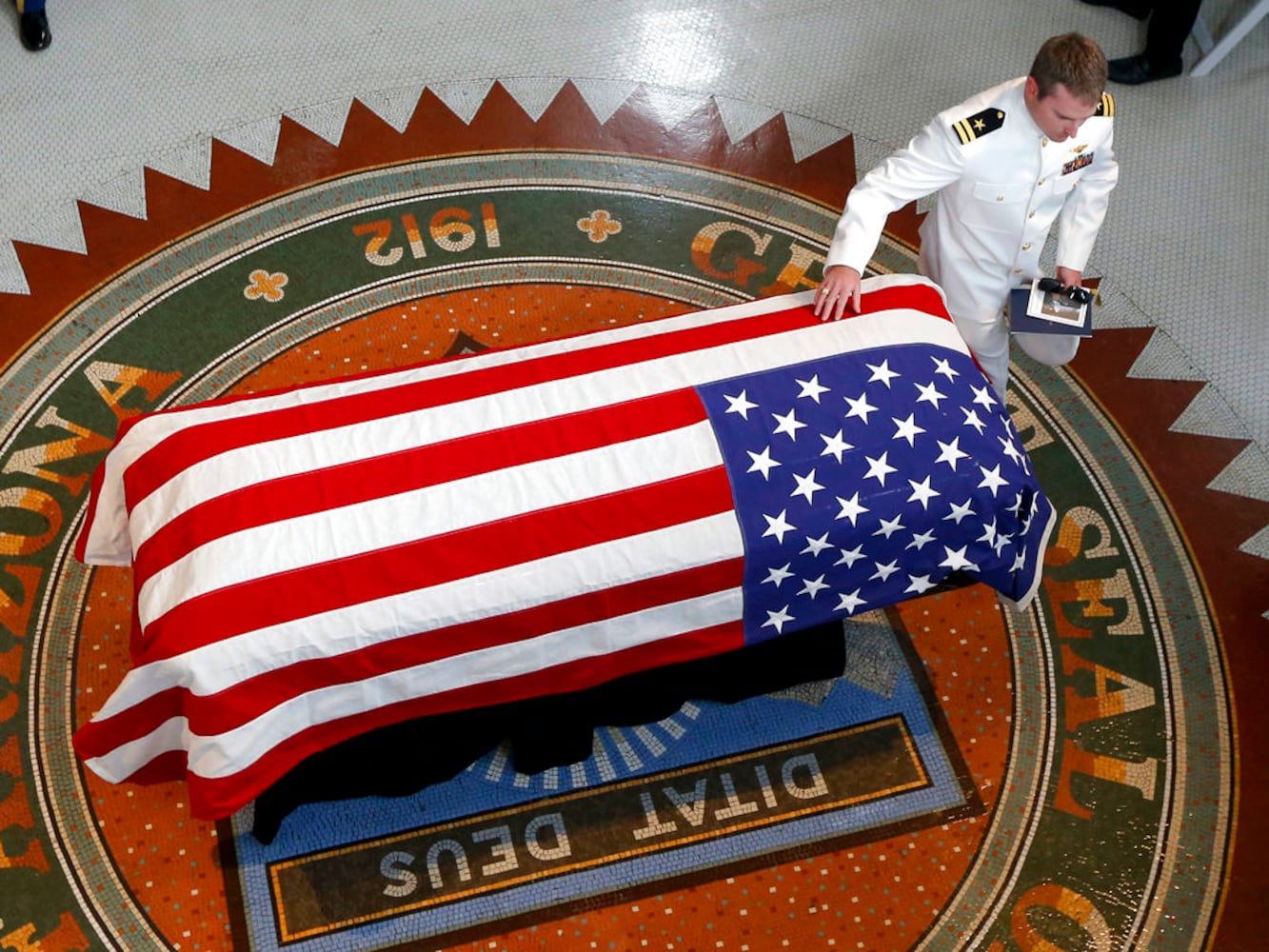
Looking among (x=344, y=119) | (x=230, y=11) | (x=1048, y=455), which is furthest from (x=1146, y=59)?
(x=230, y=11)

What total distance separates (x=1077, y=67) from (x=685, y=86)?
7.78 ft

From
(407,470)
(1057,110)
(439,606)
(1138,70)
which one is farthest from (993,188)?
(1138,70)

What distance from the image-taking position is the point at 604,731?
11.7ft

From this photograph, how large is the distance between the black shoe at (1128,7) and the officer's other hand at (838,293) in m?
3.16

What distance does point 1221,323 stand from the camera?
14.8 feet

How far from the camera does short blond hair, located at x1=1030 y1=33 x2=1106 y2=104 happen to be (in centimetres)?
292

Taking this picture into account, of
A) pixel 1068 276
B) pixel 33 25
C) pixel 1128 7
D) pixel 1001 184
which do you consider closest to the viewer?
pixel 1001 184

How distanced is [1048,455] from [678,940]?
7.00 ft

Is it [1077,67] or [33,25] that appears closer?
[1077,67]

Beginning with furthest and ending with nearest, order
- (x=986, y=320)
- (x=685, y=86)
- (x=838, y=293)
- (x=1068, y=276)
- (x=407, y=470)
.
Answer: (x=685, y=86) → (x=986, y=320) → (x=1068, y=276) → (x=838, y=293) → (x=407, y=470)

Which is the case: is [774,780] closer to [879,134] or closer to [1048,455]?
[1048,455]

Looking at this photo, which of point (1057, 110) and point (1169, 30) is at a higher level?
point (1169, 30)

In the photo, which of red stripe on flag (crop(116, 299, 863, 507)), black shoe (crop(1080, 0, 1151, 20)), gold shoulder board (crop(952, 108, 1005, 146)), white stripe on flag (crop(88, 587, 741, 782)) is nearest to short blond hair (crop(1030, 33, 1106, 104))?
gold shoulder board (crop(952, 108, 1005, 146))

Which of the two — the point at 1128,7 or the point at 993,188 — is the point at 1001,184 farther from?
the point at 1128,7
